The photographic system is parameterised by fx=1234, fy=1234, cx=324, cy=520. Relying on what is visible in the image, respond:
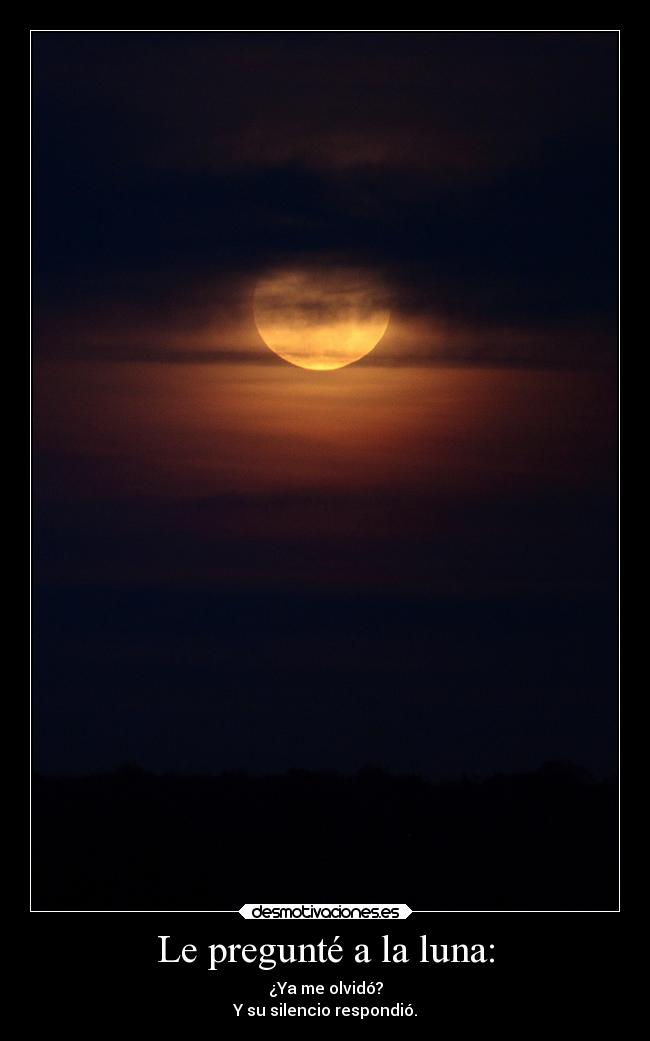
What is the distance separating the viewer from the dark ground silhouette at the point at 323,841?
8820mm

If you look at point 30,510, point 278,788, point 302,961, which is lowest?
point 302,961

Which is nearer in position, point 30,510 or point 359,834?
point 30,510

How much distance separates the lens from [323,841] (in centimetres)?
959

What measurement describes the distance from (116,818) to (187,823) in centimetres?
62

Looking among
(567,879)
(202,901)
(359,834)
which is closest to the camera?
(202,901)

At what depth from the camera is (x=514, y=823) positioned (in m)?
10.1

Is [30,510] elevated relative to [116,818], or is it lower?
elevated

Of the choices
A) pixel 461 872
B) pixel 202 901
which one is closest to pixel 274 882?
pixel 202 901

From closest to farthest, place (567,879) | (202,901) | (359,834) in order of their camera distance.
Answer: (202,901)
(567,879)
(359,834)

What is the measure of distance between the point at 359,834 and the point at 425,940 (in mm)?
2447

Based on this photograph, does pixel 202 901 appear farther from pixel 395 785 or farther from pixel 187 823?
pixel 395 785

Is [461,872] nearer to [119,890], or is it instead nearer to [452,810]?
[452,810]

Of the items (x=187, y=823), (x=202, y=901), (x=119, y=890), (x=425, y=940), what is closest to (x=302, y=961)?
(x=425, y=940)

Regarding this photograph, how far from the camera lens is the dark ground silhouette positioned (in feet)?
28.9
